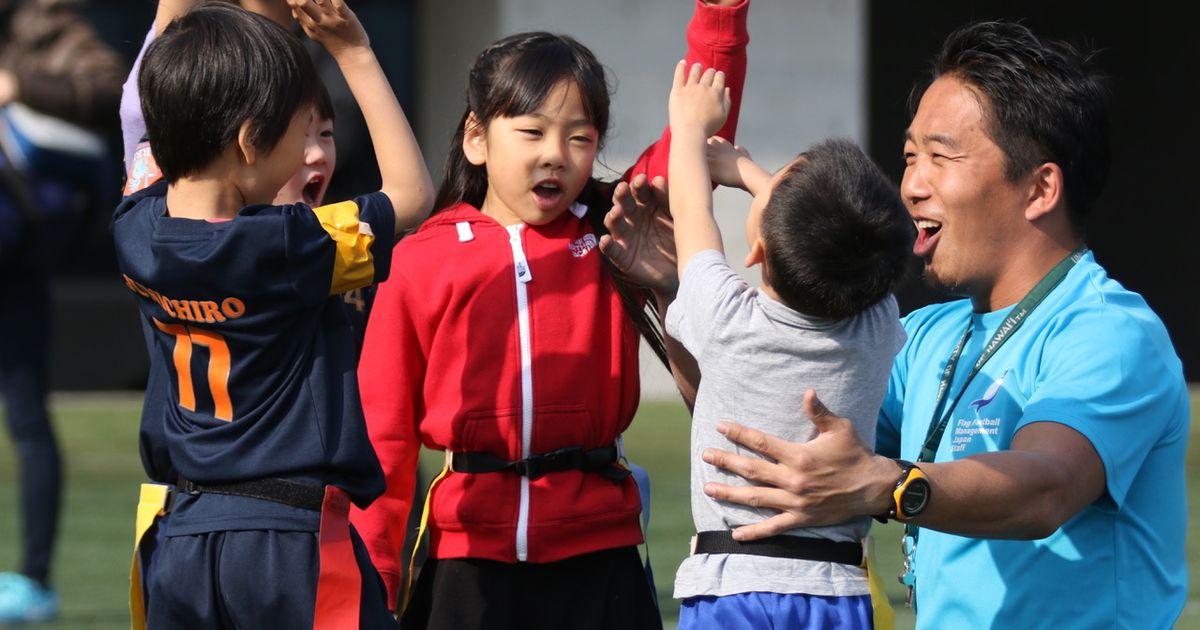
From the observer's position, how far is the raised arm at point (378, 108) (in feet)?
9.88

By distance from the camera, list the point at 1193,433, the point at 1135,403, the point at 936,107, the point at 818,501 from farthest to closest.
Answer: the point at 1193,433 < the point at 936,107 < the point at 1135,403 < the point at 818,501

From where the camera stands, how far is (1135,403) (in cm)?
273

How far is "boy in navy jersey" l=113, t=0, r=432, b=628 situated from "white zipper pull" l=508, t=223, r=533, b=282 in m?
0.40

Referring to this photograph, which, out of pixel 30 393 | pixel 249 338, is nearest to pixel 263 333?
pixel 249 338

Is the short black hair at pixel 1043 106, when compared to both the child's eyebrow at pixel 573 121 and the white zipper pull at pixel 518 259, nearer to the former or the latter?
the child's eyebrow at pixel 573 121

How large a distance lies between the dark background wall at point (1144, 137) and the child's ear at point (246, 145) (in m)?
9.97

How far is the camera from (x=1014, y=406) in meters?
2.89

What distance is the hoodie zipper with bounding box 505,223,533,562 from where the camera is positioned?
3236 millimetres

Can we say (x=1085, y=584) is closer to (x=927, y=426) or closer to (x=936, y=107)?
(x=927, y=426)

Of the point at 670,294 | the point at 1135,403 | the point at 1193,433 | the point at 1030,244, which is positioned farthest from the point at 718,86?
the point at 1193,433

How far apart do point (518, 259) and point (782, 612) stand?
95cm

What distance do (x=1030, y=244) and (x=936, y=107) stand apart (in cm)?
30

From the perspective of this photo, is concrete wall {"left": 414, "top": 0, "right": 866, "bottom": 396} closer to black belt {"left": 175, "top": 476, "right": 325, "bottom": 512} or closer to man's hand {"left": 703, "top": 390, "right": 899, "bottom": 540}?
black belt {"left": 175, "top": 476, "right": 325, "bottom": 512}

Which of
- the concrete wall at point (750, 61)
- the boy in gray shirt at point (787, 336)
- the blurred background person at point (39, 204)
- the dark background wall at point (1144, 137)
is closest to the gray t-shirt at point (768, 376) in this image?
the boy in gray shirt at point (787, 336)
